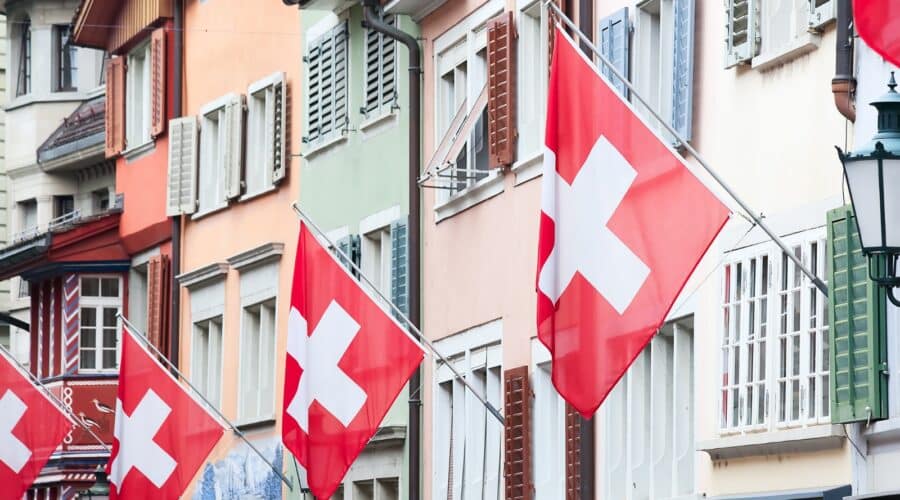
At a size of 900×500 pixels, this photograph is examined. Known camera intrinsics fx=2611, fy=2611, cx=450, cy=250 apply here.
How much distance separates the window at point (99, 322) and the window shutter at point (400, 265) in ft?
37.9

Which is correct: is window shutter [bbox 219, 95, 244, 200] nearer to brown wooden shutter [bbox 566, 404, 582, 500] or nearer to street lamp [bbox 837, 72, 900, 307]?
brown wooden shutter [bbox 566, 404, 582, 500]

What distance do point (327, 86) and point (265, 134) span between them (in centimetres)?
272

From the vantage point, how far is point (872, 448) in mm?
16188

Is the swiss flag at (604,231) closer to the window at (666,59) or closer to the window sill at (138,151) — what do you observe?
the window at (666,59)

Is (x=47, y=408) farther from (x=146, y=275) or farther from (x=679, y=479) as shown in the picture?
(x=679, y=479)

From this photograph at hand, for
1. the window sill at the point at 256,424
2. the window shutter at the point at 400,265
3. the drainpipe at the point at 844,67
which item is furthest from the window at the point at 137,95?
the drainpipe at the point at 844,67

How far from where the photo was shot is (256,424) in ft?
104

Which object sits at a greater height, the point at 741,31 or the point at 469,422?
the point at 741,31

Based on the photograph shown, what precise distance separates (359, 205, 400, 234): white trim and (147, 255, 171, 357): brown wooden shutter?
305 inches

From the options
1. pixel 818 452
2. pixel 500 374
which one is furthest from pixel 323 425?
pixel 818 452

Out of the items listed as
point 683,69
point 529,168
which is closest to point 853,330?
point 683,69

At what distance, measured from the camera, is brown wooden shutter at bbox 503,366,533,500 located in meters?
23.2

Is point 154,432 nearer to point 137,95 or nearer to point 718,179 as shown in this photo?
point 137,95

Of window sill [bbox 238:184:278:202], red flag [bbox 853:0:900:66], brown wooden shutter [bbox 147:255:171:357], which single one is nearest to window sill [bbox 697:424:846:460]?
red flag [bbox 853:0:900:66]
